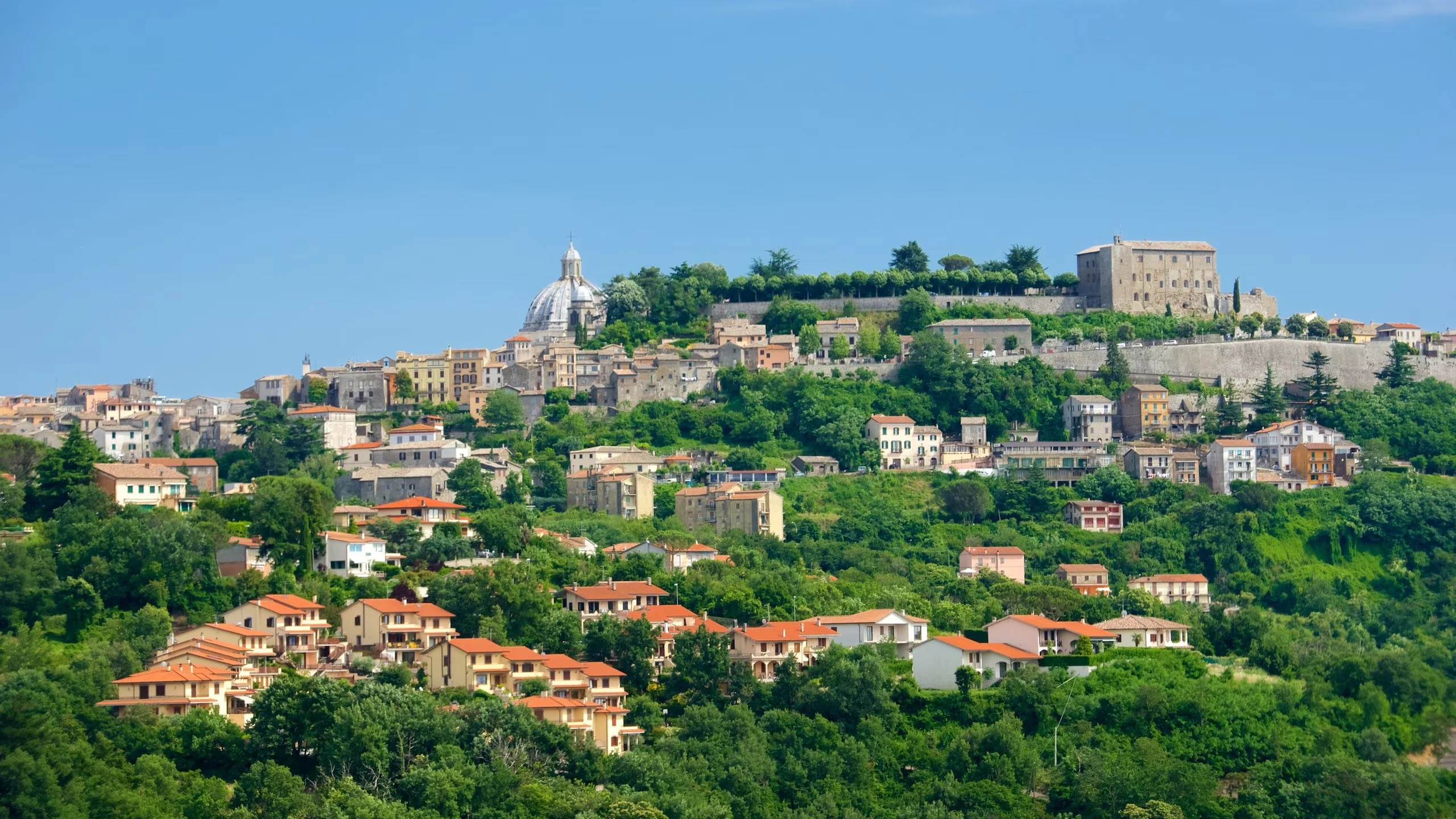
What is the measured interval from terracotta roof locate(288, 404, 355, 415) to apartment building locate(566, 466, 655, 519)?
36.0 feet

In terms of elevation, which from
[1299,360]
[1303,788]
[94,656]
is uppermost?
[1299,360]

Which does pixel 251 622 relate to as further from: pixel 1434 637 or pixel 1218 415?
pixel 1218 415

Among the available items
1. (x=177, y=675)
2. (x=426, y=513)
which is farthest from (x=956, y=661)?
(x=426, y=513)

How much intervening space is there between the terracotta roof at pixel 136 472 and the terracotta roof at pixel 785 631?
1800 centimetres

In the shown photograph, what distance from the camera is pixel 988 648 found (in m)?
53.8

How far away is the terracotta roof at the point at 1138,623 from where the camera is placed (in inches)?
2258

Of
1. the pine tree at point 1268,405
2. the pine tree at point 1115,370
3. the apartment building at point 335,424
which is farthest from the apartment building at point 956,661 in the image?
the pine tree at point 1115,370

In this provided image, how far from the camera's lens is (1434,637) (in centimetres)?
6069

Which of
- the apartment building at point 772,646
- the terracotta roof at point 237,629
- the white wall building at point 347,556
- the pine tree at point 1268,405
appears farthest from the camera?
the pine tree at point 1268,405

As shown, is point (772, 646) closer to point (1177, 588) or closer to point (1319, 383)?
point (1177, 588)

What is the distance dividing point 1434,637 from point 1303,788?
1385 centimetres

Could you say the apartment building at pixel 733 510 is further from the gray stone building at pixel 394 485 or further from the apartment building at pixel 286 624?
the apartment building at pixel 286 624

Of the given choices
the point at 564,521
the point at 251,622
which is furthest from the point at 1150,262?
the point at 251,622

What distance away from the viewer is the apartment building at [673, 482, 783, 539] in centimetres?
7056
